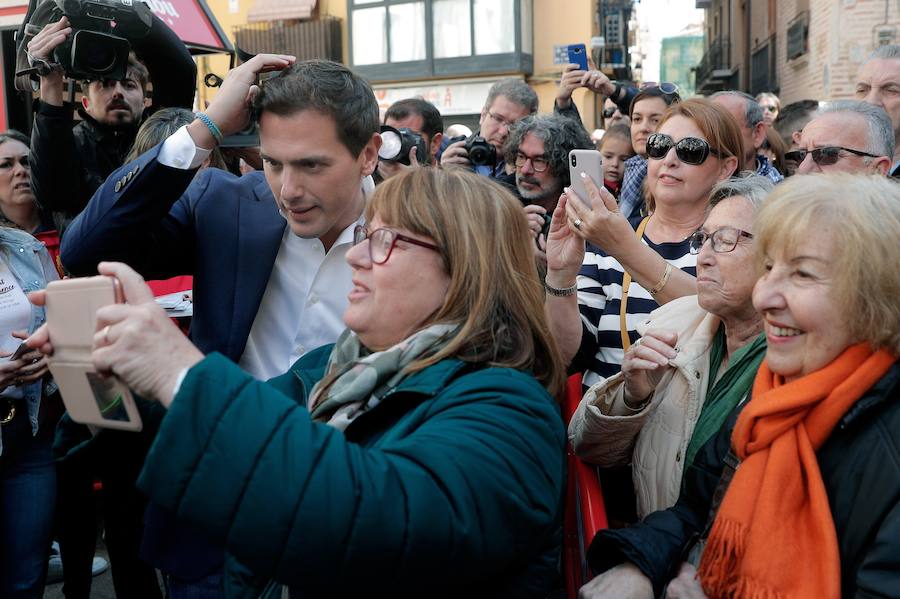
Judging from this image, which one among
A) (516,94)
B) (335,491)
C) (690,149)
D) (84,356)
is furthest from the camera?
(516,94)

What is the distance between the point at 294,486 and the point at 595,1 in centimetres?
2089

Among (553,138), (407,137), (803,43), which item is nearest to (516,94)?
(553,138)

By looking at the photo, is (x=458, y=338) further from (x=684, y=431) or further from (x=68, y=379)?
(x=684, y=431)

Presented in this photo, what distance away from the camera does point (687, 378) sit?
2303mm

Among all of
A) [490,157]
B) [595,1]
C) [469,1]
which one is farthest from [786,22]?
[490,157]

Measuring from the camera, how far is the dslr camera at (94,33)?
3289mm

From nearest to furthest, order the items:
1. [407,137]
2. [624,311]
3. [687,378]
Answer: [687,378]
[624,311]
[407,137]

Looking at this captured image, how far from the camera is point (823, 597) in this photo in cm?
167

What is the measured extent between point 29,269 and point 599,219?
2.22m

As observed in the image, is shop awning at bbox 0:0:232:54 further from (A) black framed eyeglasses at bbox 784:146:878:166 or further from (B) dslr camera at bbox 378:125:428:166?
(A) black framed eyeglasses at bbox 784:146:878:166

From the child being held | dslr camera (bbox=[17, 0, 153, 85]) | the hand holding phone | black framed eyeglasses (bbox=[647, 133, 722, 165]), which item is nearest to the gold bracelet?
black framed eyeglasses (bbox=[647, 133, 722, 165])

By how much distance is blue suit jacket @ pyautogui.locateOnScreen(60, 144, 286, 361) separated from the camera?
2332 mm

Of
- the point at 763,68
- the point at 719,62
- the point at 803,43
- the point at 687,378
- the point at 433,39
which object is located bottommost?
the point at 687,378

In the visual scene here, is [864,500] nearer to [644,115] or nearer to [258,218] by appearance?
[258,218]
